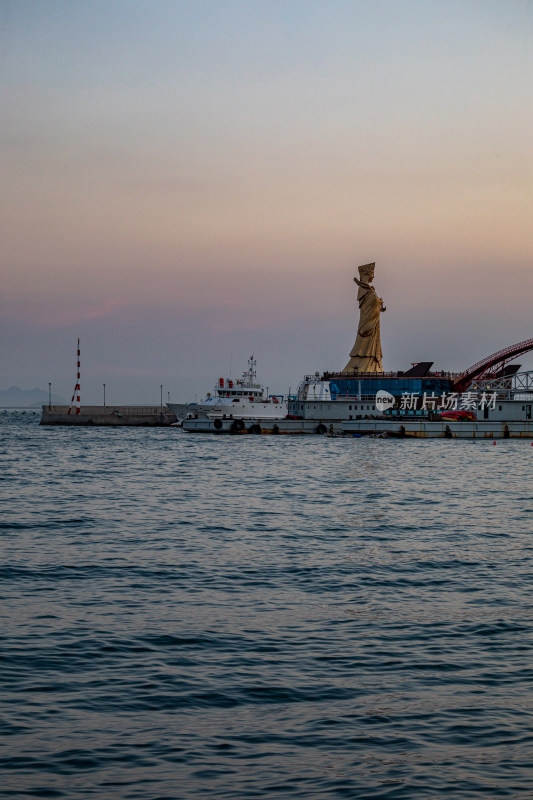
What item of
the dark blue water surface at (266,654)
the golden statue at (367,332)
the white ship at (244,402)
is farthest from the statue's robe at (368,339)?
the dark blue water surface at (266,654)

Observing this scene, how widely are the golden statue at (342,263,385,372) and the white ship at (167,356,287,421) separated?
28473 millimetres

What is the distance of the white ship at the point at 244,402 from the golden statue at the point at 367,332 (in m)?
28.5

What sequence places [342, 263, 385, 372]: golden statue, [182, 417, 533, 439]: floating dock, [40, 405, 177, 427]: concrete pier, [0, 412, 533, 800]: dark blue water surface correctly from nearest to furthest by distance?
[0, 412, 533, 800]: dark blue water surface
[182, 417, 533, 439]: floating dock
[342, 263, 385, 372]: golden statue
[40, 405, 177, 427]: concrete pier

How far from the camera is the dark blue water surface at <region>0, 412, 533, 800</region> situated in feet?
37.1

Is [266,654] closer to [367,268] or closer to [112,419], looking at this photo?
[367,268]

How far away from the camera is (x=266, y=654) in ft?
52.9

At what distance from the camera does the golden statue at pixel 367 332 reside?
153250 mm

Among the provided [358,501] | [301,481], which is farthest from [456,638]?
[301,481]

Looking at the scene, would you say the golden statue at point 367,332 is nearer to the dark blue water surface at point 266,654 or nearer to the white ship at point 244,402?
the white ship at point 244,402

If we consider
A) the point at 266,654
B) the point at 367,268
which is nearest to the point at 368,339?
the point at 367,268

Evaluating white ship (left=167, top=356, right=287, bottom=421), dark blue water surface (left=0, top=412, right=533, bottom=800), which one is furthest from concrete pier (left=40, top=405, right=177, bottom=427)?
dark blue water surface (left=0, top=412, right=533, bottom=800)

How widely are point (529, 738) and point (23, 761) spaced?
729 cm

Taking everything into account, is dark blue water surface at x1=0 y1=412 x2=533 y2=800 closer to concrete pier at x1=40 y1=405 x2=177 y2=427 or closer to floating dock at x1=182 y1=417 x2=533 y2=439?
floating dock at x1=182 y1=417 x2=533 y2=439

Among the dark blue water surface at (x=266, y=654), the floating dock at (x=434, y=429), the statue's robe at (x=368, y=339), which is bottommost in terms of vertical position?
the dark blue water surface at (x=266, y=654)
